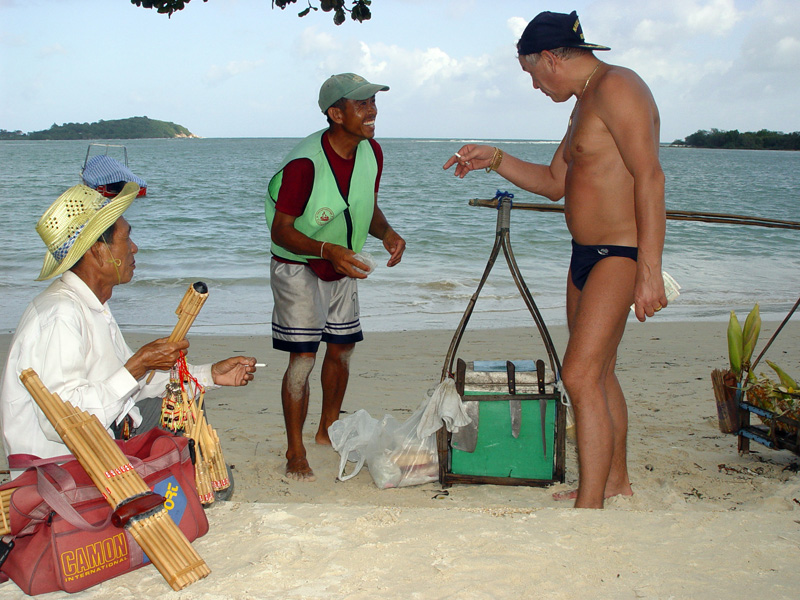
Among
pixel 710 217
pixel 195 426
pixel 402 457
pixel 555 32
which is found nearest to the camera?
pixel 195 426

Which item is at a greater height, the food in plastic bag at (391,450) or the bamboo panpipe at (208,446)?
the bamboo panpipe at (208,446)

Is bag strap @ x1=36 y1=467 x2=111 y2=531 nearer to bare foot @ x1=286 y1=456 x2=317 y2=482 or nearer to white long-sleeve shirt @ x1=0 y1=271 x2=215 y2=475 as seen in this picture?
white long-sleeve shirt @ x1=0 y1=271 x2=215 y2=475

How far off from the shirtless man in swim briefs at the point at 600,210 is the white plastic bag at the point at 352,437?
43.6 inches

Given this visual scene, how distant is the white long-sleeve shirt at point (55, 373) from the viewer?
7.02 ft

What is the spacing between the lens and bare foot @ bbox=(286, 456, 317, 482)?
3.47m

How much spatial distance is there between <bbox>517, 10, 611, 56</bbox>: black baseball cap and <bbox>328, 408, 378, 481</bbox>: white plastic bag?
6.20 feet

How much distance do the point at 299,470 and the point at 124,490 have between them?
62.5 inches

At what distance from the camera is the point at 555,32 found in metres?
2.76

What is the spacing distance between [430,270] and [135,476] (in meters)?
10.1

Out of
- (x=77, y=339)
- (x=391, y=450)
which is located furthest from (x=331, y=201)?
(x=77, y=339)

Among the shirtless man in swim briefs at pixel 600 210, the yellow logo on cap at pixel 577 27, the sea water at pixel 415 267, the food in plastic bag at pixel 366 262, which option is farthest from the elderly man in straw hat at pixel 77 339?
the sea water at pixel 415 267

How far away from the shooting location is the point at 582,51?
282 cm

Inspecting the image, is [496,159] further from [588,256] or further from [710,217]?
[710,217]

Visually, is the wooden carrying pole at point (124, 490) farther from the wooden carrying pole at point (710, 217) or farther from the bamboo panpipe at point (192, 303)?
the wooden carrying pole at point (710, 217)
